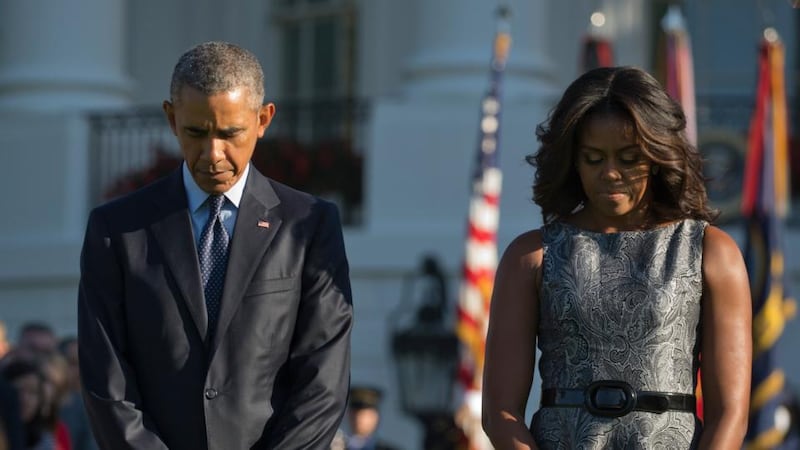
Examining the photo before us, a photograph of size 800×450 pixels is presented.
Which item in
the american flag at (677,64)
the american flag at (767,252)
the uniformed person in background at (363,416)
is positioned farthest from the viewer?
the american flag at (677,64)

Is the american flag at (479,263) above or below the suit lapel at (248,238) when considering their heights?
below

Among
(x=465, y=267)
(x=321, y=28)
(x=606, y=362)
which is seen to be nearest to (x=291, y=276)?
(x=606, y=362)

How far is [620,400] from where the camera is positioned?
5.02 metres

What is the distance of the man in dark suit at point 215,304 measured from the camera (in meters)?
5.04

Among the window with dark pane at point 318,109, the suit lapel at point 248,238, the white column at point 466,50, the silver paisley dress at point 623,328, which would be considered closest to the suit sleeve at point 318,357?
the suit lapel at point 248,238

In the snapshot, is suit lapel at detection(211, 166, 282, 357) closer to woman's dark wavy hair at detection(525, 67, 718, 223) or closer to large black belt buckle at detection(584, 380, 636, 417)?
woman's dark wavy hair at detection(525, 67, 718, 223)

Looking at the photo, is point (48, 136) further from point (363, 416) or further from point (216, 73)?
point (216, 73)

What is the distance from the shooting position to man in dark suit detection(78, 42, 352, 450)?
5039 mm

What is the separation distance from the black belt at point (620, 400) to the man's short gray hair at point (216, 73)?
3.43 feet

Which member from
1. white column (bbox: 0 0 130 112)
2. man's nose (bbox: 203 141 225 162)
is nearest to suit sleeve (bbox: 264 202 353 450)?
man's nose (bbox: 203 141 225 162)

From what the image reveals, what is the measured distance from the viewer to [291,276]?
518cm

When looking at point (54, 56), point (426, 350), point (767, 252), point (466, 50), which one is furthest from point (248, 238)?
point (54, 56)

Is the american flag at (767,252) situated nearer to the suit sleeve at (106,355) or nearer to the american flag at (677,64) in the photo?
the american flag at (677,64)

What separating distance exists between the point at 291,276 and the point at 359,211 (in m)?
11.4
